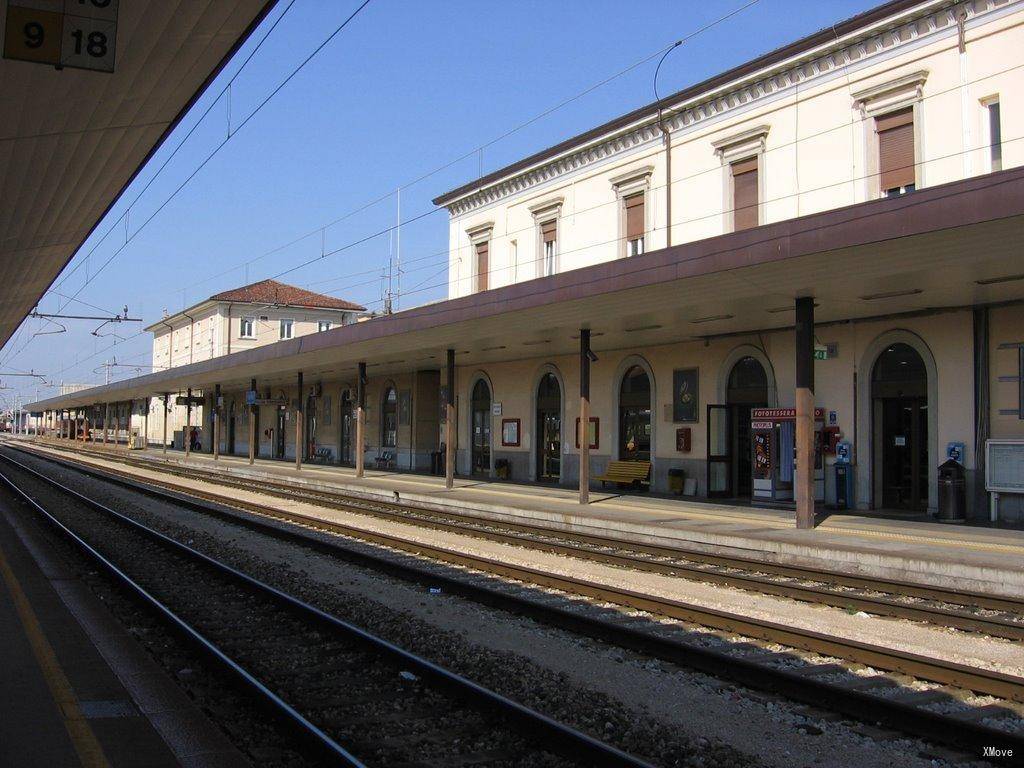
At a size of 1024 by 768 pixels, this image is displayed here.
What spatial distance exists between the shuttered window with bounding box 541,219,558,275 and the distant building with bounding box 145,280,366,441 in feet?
107

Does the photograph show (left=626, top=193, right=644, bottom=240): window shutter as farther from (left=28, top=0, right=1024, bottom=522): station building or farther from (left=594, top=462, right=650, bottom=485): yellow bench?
(left=594, top=462, right=650, bottom=485): yellow bench

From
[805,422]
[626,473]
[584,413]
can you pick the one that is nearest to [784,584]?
[805,422]

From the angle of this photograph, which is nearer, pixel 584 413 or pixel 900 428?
pixel 900 428

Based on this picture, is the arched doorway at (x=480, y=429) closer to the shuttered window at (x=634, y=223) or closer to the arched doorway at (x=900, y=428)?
the shuttered window at (x=634, y=223)

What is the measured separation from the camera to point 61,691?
19.9ft

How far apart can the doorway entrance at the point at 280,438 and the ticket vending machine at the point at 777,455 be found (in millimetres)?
33003

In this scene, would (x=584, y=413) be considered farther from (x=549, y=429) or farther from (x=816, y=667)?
(x=816, y=667)

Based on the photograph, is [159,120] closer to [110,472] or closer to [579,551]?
[579,551]

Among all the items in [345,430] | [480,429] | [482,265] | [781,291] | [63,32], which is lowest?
[345,430]

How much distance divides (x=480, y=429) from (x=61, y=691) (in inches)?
947

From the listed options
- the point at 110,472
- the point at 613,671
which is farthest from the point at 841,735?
the point at 110,472

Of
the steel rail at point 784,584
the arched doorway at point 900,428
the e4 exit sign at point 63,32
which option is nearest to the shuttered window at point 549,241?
the steel rail at point 784,584

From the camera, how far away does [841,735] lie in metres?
5.60

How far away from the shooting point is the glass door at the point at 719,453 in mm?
20609
